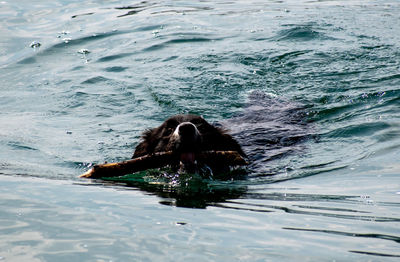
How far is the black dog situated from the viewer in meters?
6.06

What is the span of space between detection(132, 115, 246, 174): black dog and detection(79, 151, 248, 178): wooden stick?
6cm

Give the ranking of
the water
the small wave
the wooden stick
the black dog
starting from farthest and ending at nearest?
1. the small wave
2. the black dog
3. the wooden stick
4. the water

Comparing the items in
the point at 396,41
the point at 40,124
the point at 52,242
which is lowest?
the point at 52,242

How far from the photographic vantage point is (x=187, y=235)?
3871 millimetres

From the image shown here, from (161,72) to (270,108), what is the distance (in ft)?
8.52

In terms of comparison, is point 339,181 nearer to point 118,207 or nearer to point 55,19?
point 118,207

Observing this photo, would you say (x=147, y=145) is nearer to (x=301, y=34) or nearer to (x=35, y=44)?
(x=301, y=34)

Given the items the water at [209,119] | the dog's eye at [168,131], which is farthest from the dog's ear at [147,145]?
the water at [209,119]

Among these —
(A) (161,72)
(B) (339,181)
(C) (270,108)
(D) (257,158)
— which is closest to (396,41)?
(C) (270,108)

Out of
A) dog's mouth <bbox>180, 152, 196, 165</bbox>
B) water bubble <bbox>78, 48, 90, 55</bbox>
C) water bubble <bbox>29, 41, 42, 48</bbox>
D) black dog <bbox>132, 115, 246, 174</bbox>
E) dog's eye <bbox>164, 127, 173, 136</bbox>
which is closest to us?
black dog <bbox>132, 115, 246, 174</bbox>

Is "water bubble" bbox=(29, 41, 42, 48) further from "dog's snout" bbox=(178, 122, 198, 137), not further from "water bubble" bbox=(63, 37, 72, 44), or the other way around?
"dog's snout" bbox=(178, 122, 198, 137)

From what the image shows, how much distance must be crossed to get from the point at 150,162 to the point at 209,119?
3.34m

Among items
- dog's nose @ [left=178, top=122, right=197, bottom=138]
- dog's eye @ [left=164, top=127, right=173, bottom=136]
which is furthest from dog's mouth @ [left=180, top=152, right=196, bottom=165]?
dog's eye @ [left=164, top=127, right=173, bottom=136]

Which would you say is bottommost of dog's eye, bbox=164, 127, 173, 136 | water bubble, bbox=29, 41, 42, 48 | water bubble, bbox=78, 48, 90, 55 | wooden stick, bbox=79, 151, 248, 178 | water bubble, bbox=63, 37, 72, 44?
wooden stick, bbox=79, 151, 248, 178
